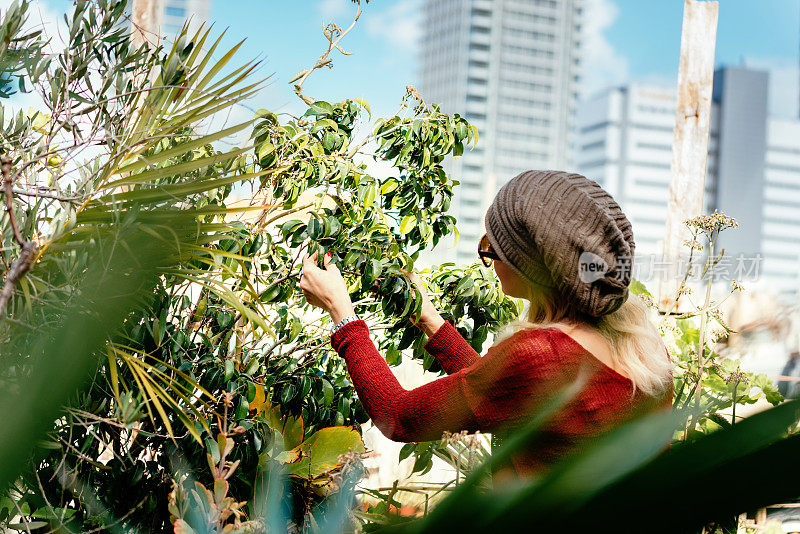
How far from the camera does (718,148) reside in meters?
61.0

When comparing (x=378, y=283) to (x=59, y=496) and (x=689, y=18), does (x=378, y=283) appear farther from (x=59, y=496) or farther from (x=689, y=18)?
(x=689, y=18)

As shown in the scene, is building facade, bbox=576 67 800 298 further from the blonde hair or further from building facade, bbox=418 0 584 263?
the blonde hair

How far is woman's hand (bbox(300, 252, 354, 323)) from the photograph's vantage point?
1.46 meters

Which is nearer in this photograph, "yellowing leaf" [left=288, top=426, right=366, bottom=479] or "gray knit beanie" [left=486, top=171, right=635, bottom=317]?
"gray knit beanie" [left=486, top=171, right=635, bottom=317]

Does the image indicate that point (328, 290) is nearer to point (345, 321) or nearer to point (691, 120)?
point (345, 321)

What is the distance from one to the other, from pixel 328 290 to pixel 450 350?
0.38 meters

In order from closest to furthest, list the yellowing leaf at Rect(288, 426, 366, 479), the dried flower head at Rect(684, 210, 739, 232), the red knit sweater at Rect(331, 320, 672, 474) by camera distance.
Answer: the red knit sweater at Rect(331, 320, 672, 474) → the yellowing leaf at Rect(288, 426, 366, 479) → the dried flower head at Rect(684, 210, 739, 232)

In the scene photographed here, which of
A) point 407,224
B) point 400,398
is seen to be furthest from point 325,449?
point 400,398

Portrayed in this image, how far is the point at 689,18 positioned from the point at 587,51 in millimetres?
56125

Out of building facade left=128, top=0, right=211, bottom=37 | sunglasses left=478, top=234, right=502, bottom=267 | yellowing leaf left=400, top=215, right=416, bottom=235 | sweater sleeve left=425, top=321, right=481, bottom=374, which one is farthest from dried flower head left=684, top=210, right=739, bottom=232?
building facade left=128, top=0, right=211, bottom=37

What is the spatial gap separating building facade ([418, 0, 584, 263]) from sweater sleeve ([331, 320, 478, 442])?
1971 inches

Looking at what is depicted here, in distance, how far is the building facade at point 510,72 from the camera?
5266cm

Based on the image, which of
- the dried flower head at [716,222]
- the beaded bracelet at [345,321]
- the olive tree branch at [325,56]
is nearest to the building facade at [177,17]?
the olive tree branch at [325,56]

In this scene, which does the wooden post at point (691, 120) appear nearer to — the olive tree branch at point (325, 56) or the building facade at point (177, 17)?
the olive tree branch at point (325, 56)
